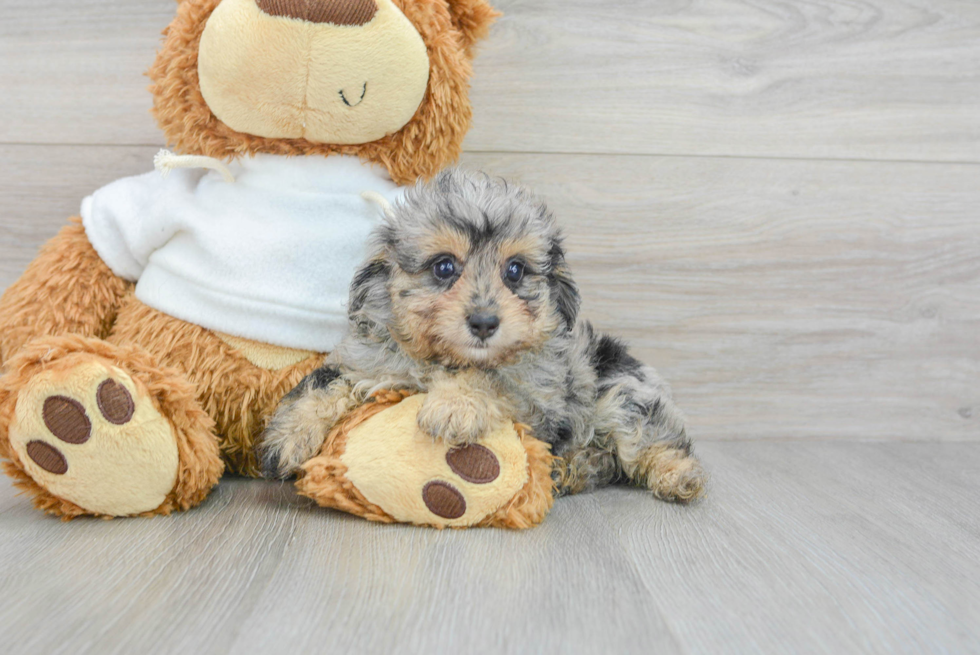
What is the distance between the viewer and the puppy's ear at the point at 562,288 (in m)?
1.47

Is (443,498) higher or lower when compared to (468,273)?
lower

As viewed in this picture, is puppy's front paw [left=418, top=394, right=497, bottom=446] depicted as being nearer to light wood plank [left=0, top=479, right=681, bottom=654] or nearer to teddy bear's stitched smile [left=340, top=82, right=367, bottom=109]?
light wood plank [left=0, top=479, right=681, bottom=654]

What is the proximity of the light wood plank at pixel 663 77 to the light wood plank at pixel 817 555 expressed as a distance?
2.82 ft

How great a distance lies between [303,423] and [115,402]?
309mm

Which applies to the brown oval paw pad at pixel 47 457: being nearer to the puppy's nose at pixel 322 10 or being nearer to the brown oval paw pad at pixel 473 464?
the brown oval paw pad at pixel 473 464

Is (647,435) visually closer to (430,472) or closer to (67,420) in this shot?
(430,472)

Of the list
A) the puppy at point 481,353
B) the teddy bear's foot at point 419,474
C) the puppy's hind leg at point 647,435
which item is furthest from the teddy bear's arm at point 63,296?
the puppy's hind leg at point 647,435

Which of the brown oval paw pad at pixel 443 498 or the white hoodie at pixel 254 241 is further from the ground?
the white hoodie at pixel 254 241

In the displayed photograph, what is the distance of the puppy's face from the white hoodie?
0.23m

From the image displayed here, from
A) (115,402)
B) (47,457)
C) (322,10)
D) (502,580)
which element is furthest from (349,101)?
(502,580)

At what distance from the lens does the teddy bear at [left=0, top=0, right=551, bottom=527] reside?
1344mm

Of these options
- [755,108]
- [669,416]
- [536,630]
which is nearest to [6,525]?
[536,630]

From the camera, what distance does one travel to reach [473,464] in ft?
4.42

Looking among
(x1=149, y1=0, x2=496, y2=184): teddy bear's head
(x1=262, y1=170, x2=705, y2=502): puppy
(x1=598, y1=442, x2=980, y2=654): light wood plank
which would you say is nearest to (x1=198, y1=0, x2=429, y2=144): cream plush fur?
(x1=149, y1=0, x2=496, y2=184): teddy bear's head
